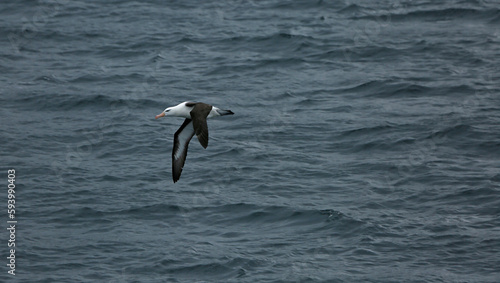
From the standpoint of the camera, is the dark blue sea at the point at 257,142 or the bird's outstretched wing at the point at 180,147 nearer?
the bird's outstretched wing at the point at 180,147

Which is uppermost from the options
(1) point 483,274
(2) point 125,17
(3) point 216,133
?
(2) point 125,17

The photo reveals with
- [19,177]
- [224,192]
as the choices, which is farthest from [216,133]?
[19,177]

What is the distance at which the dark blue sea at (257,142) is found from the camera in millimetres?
32688

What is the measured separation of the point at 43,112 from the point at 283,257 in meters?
15.3

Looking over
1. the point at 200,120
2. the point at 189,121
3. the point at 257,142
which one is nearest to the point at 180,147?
the point at 189,121

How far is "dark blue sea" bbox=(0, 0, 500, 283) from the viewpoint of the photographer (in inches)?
1287

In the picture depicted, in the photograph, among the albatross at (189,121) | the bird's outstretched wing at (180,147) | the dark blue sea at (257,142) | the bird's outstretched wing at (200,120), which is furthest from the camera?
the dark blue sea at (257,142)

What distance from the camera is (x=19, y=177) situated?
3725 centimetres

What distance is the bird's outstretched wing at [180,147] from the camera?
96.0 ft

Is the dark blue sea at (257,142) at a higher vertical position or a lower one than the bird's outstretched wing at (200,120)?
lower

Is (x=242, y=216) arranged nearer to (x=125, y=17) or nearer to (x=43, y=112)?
(x=43, y=112)

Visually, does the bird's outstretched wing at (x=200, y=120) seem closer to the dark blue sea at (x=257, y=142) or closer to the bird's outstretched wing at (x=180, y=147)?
the bird's outstretched wing at (x=180, y=147)

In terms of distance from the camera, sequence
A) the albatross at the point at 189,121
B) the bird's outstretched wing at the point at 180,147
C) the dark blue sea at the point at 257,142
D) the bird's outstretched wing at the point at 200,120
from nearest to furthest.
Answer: the bird's outstretched wing at the point at 200,120, the albatross at the point at 189,121, the bird's outstretched wing at the point at 180,147, the dark blue sea at the point at 257,142

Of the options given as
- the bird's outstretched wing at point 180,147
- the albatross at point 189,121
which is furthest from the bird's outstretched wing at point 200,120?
the bird's outstretched wing at point 180,147
